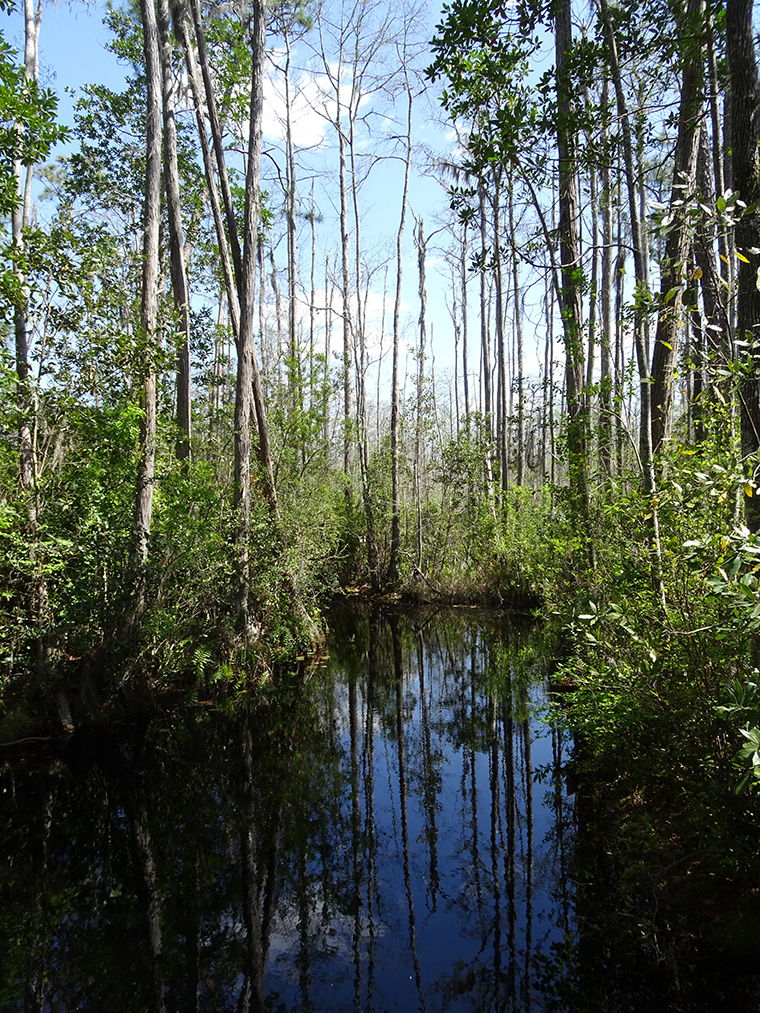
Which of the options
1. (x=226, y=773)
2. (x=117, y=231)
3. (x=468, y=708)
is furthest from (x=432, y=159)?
(x=226, y=773)

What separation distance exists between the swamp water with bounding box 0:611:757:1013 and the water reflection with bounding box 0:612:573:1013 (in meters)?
0.01

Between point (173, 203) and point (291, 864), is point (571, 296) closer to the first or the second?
point (291, 864)

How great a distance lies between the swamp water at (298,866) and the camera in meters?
3.00

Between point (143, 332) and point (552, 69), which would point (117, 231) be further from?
point (552, 69)

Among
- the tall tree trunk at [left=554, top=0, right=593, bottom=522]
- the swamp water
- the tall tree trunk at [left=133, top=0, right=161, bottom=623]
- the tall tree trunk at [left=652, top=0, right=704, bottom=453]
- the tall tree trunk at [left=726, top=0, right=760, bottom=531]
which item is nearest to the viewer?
the tall tree trunk at [left=726, top=0, right=760, bottom=531]

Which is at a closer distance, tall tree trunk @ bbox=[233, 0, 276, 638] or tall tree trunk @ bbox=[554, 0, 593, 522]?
tall tree trunk @ bbox=[554, 0, 593, 522]

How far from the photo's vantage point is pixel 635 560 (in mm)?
4258

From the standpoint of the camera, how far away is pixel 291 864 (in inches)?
160

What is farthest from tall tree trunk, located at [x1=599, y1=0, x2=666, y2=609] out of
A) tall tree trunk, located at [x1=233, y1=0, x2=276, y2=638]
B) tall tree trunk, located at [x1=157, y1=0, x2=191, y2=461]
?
tall tree trunk, located at [x1=157, y1=0, x2=191, y2=461]

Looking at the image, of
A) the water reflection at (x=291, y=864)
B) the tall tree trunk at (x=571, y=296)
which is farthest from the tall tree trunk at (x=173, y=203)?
the tall tree trunk at (x=571, y=296)

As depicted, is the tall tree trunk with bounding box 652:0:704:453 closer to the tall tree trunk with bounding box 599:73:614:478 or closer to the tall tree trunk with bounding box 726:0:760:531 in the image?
the tall tree trunk with bounding box 599:73:614:478

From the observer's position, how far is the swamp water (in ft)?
9.86

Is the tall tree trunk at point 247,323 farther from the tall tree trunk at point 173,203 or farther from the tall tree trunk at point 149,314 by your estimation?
the tall tree trunk at point 173,203

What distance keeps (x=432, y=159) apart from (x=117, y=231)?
27.0 ft
